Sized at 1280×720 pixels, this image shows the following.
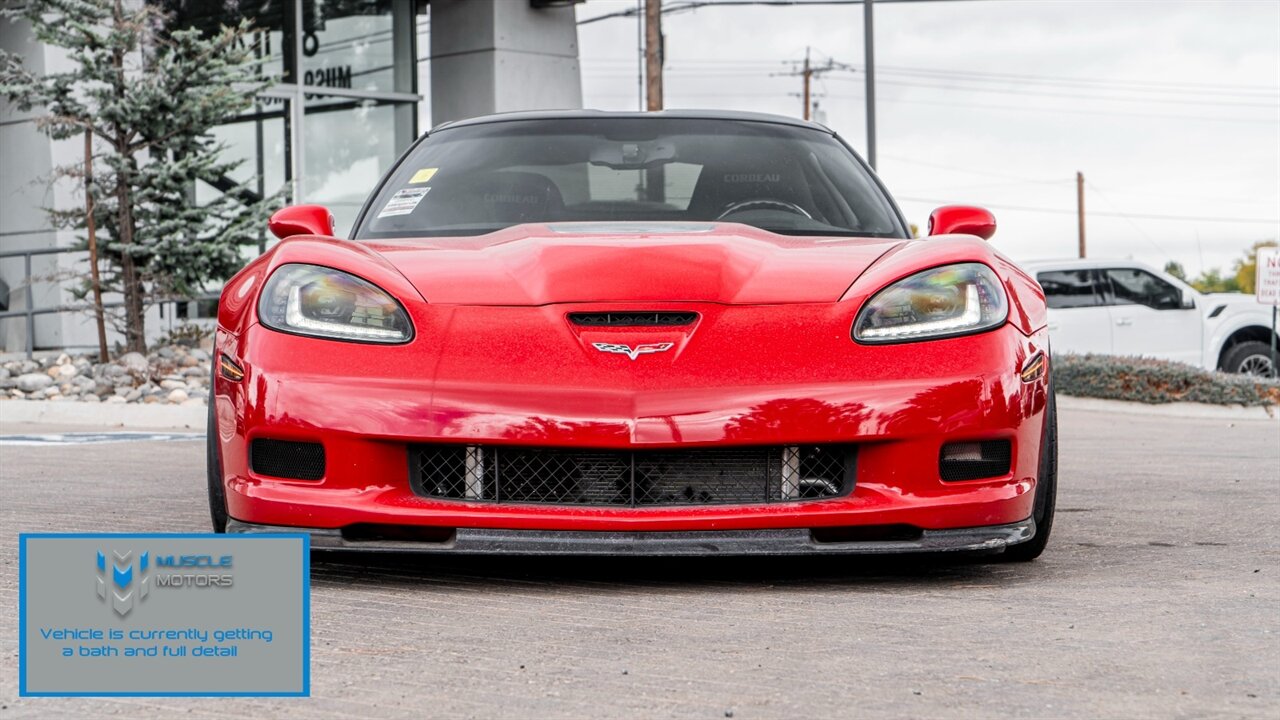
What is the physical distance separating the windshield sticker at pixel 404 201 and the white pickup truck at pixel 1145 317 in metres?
14.4

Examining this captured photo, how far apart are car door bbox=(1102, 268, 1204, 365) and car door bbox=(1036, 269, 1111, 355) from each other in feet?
0.35

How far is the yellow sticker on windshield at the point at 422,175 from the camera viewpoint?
17.2 feet

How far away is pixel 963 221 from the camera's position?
510 cm

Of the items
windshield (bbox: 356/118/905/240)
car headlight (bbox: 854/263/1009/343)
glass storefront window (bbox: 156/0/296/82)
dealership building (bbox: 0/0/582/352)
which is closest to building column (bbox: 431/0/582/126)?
dealership building (bbox: 0/0/582/352)

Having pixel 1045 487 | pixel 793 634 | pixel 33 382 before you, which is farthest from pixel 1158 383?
pixel 793 634

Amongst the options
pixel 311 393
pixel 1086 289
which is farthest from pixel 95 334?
pixel 311 393

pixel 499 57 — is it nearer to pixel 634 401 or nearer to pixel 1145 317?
pixel 1145 317

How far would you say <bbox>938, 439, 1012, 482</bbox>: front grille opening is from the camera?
13.0 feet

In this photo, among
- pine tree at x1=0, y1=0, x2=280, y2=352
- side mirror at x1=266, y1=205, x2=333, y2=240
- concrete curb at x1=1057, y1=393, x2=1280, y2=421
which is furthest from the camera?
concrete curb at x1=1057, y1=393, x2=1280, y2=421

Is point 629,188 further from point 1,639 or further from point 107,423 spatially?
point 107,423

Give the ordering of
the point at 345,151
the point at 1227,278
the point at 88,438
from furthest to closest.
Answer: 1. the point at 1227,278
2. the point at 345,151
3. the point at 88,438

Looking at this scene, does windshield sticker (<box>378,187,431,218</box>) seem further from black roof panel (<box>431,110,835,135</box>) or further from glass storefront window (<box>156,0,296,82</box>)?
glass storefront window (<box>156,0,296,82</box>)

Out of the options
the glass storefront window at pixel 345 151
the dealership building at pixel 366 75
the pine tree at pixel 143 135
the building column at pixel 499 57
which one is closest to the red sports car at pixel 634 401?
the pine tree at pixel 143 135

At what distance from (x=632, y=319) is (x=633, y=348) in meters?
0.11
